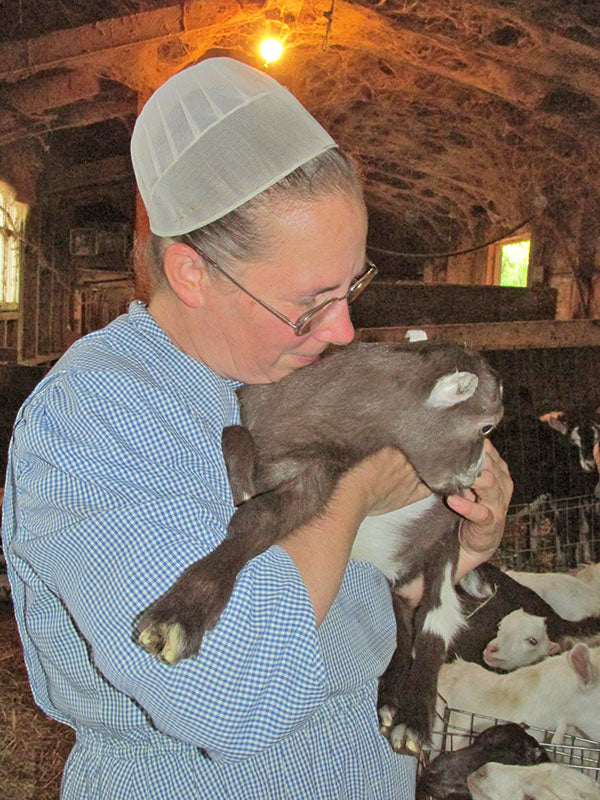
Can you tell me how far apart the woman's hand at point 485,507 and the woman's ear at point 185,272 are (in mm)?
987

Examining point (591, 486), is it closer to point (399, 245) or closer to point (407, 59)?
point (407, 59)

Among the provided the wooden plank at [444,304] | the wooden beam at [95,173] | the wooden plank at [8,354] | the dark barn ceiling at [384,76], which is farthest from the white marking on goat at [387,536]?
the wooden beam at [95,173]

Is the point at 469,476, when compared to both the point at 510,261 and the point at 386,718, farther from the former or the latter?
the point at 510,261

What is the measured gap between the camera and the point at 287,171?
1.48 m

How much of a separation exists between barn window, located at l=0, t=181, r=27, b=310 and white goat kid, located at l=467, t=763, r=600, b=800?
5.46 meters

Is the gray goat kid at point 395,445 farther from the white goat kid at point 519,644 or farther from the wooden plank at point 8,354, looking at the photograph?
the wooden plank at point 8,354

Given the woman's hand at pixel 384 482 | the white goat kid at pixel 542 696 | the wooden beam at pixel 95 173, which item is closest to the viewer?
the woman's hand at pixel 384 482

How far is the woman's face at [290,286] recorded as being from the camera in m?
1.47

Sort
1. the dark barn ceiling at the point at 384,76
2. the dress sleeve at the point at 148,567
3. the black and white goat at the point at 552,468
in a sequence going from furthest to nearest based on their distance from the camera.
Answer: the black and white goat at the point at 552,468 < the dark barn ceiling at the point at 384,76 < the dress sleeve at the point at 148,567

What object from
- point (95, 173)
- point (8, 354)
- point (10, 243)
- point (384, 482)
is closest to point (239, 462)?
point (384, 482)

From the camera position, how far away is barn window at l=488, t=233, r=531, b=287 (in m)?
10.7

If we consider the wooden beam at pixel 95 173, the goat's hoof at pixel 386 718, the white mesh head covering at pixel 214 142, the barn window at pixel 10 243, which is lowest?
the goat's hoof at pixel 386 718

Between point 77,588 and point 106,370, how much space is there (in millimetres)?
391

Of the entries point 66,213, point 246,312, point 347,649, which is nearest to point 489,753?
point 347,649
